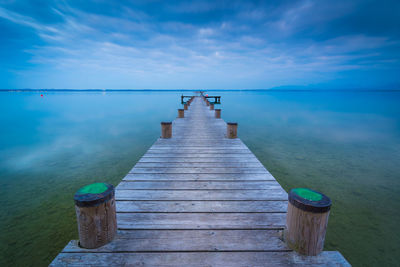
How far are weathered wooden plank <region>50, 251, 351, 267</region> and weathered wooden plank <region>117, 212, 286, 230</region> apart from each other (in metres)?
0.44

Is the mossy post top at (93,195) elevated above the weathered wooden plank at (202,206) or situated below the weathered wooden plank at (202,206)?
above

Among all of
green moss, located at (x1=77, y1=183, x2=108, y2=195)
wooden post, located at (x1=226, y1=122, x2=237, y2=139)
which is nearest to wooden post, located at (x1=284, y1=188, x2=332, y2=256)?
green moss, located at (x1=77, y1=183, x2=108, y2=195)

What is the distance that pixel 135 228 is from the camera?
2.65 meters

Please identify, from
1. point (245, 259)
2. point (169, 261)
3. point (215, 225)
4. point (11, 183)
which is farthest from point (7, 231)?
point (245, 259)

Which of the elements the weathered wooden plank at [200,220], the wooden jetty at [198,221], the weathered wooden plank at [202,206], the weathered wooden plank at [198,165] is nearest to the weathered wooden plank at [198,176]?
the wooden jetty at [198,221]

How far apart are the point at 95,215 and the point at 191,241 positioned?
118 cm

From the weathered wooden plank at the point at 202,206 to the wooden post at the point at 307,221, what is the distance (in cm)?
89

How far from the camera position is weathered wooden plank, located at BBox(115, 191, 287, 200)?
3461 mm

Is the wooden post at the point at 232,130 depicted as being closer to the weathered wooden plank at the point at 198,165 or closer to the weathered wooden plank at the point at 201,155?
the weathered wooden plank at the point at 201,155

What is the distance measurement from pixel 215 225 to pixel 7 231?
14.9 feet

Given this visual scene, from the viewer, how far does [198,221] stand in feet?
9.25

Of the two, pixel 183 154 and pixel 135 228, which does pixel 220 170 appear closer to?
pixel 183 154

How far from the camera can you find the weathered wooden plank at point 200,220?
271 centimetres

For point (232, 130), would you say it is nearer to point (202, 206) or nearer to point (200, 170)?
point (200, 170)
